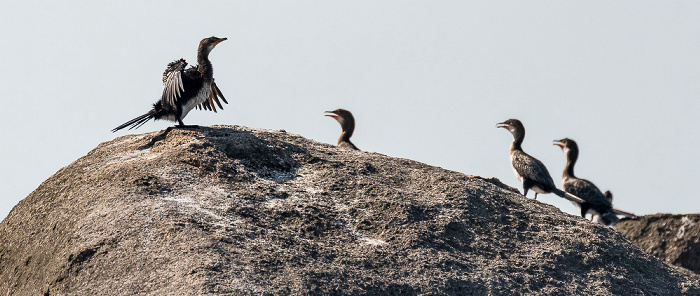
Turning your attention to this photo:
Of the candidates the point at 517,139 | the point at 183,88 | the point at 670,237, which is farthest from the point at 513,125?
the point at 183,88

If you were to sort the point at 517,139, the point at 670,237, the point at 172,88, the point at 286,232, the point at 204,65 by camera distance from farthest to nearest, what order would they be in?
1. the point at 517,139
2. the point at 670,237
3. the point at 204,65
4. the point at 172,88
5. the point at 286,232

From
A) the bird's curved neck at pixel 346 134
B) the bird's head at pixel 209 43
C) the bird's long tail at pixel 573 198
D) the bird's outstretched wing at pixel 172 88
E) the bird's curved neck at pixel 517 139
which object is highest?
the bird's curved neck at pixel 517 139

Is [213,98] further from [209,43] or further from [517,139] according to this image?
[517,139]

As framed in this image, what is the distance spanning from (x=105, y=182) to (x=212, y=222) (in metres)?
1.44

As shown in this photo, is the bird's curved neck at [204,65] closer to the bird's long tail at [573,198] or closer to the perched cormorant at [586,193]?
the bird's long tail at [573,198]

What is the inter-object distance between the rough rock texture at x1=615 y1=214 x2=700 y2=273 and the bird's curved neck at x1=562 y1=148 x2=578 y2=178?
575 cm

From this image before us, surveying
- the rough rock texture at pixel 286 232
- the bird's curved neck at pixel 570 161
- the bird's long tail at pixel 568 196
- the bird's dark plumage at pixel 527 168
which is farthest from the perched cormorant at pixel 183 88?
the bird's curved neck at pixel 570 161

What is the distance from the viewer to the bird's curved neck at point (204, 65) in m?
11.9

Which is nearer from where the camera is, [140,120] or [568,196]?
[140,120]

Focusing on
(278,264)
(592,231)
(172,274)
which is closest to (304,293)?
(278,264)

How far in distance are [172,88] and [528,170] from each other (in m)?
9.25

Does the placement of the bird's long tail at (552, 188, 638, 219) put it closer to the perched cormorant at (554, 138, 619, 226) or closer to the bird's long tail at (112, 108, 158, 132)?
the perched cormorant at (554, 138, 619, 226)

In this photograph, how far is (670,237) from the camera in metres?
13.7

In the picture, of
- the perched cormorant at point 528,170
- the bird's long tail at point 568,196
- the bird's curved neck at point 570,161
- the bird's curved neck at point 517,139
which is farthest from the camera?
the bird's curved neck at point 570,161
